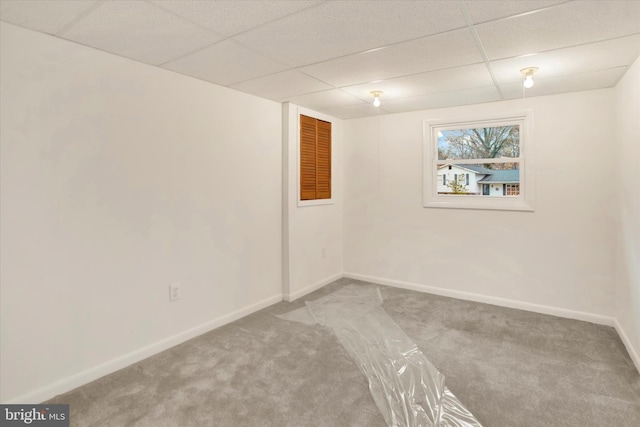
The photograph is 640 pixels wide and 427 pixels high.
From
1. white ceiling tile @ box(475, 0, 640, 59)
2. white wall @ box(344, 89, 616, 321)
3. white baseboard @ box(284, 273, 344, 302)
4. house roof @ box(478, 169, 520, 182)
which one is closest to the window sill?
white wall @ box(344, 89, 616, 321)

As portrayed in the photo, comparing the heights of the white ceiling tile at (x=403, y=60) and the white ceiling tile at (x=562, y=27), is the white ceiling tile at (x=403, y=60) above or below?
above

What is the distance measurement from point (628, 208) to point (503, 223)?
1129mm

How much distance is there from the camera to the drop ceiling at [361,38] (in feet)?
5.97

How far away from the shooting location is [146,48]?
2.32 m

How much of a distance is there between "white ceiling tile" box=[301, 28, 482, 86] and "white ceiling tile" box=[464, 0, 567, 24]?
0.20 m

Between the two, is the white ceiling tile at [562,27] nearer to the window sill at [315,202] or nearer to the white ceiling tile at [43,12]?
the white ceiling tile at [43,12]

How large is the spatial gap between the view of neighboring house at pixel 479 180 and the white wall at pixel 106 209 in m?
2.39

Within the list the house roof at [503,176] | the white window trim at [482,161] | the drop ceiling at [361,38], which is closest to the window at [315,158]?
the drop ceiling at [361,38]

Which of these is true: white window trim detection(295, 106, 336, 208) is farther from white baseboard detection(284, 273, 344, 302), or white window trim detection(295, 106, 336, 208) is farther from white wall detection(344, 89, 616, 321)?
white baseboard detection(284, 273, 344, 302)

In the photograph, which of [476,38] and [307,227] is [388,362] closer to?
[307,227]

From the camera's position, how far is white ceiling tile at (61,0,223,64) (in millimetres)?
1849

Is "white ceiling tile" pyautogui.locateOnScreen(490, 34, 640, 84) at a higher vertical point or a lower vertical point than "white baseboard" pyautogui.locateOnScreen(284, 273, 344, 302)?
higher

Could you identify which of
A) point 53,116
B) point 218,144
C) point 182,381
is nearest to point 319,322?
point 182,381

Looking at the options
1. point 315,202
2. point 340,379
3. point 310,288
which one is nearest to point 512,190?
point 315,202
